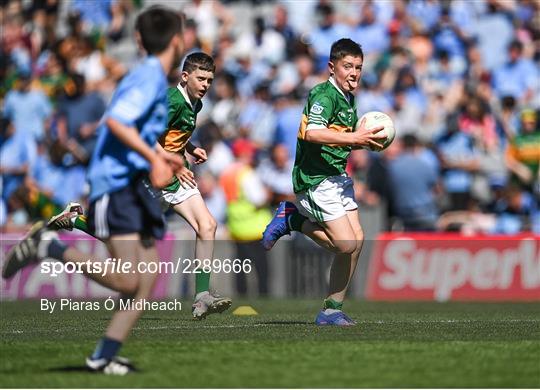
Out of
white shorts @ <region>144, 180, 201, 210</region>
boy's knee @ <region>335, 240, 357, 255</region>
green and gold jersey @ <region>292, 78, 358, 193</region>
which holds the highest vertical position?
green and gold jersey @ <region>292, 78, 358, 193</region>

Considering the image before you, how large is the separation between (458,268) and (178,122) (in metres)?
7.34

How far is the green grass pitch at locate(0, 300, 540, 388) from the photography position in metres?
8.15

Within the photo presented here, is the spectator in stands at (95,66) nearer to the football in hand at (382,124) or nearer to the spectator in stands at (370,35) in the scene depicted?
the spectator in stands at (370,35)

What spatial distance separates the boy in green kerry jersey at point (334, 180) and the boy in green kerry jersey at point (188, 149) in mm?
1238

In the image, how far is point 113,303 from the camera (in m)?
15.9

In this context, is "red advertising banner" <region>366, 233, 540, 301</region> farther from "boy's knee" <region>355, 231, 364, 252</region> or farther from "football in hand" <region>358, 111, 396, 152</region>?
"football in hand" <region>358, 111, 396, 152</region>

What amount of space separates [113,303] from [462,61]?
994cm

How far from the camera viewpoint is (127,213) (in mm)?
8383

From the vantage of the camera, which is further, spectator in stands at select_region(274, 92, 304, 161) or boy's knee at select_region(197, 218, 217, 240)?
spectator in stands at select_region(274, 92, 304, 161)

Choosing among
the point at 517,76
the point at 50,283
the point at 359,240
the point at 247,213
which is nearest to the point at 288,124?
the point at 247,213

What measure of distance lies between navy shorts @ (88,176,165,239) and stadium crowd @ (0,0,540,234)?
35.5 feet

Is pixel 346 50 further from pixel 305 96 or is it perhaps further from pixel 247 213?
pixel 305 96

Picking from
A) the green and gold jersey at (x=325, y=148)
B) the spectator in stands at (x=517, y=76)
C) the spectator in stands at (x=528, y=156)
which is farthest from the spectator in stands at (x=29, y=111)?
the green and gold jersey at (x=325, y=148)

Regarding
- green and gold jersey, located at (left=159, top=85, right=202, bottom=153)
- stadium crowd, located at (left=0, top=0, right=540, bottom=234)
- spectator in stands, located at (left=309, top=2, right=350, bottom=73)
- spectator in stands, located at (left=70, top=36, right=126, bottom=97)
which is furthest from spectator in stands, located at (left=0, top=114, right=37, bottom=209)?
green and gold jersey, located at (left=159, top=85, right=202, bottom=153)
